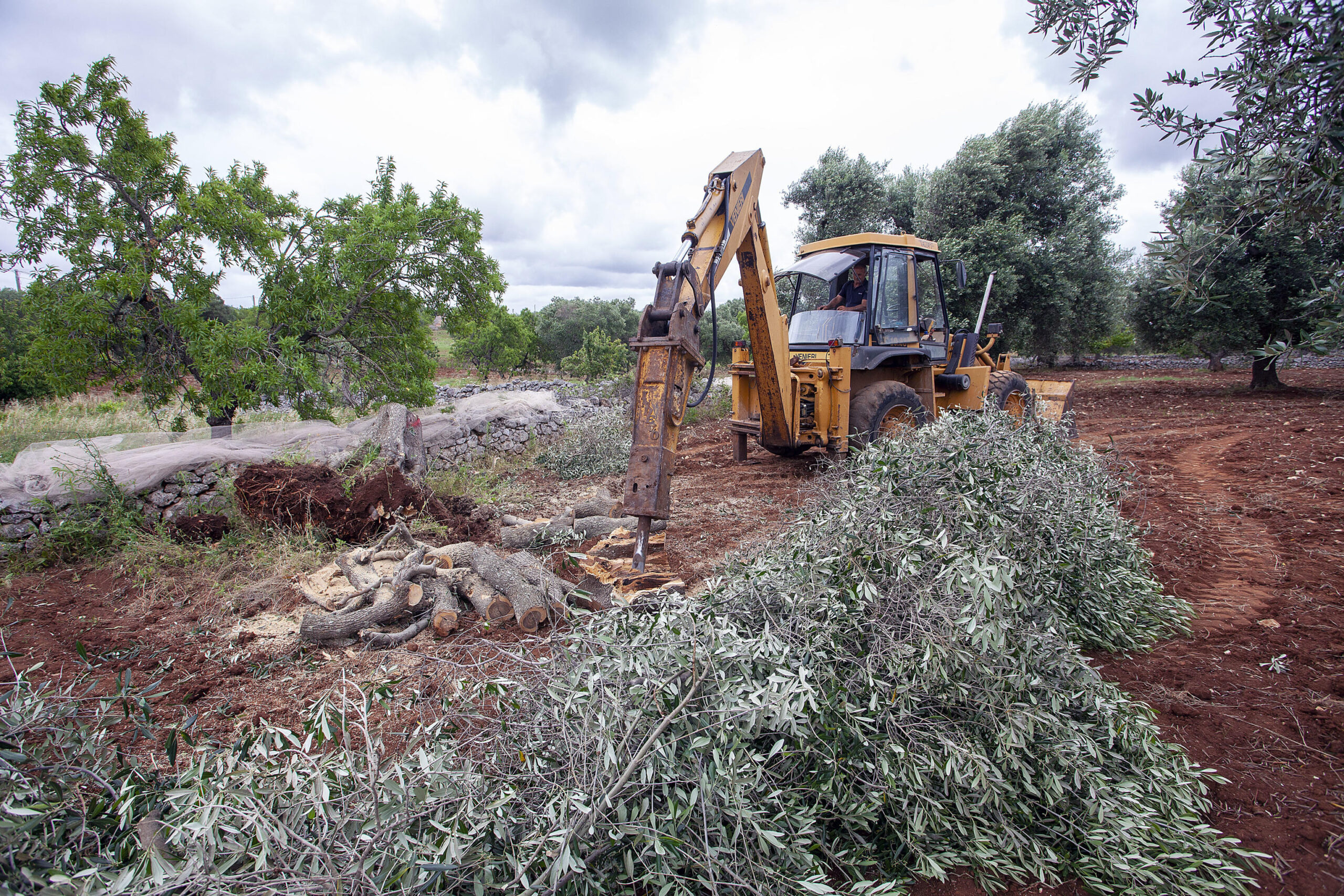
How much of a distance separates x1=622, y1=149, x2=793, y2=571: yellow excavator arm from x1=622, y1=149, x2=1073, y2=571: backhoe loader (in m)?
0.01

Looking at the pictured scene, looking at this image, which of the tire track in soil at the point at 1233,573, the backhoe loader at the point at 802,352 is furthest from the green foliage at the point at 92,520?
the tire track in soil at the point at 1233,573

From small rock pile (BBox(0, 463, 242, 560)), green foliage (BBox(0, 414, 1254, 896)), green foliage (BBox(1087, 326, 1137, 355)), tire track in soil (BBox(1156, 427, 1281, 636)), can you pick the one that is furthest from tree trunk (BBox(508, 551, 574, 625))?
green foliage (BBox(1087, 326, 1137, 355))

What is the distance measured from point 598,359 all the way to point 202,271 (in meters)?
14.4

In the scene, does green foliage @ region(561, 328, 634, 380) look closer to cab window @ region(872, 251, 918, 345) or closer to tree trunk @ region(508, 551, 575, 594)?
cab window @ region(872, 251, 918, 345)

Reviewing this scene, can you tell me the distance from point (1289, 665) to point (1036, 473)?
1649 millimetres

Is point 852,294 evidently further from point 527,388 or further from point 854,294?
point 527,388

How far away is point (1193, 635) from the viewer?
376 centimetres

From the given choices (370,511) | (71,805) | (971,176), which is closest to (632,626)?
(71,805)

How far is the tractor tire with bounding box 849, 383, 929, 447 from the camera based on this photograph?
6.72m

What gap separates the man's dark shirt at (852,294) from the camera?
288 inches

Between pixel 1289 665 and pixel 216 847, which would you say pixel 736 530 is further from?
pixel 216 847

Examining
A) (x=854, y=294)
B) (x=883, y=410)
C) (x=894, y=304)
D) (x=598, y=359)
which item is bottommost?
(x=883, y=410)

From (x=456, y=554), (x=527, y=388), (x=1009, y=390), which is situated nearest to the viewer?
(x=456, y=554)

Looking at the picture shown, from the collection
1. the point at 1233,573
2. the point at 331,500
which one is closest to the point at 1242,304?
the point at 1233,573
